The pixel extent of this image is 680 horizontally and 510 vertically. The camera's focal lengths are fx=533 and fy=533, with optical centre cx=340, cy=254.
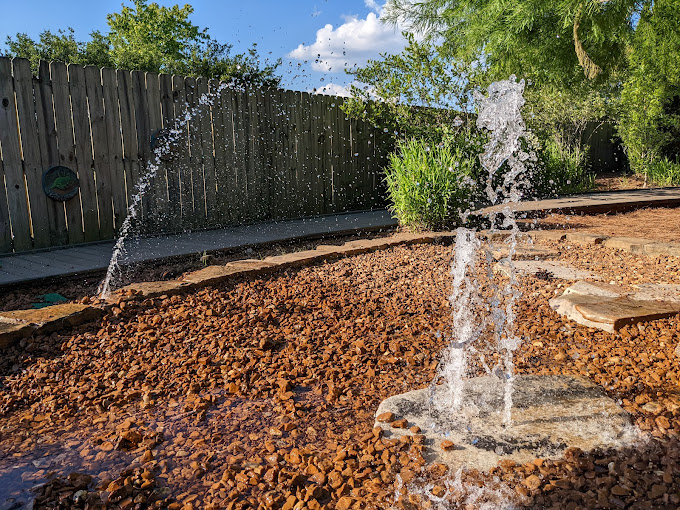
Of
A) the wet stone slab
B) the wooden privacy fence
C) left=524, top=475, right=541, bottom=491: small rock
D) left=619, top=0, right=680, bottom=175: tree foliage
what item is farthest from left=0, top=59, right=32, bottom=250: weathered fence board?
left=619, top=0, right=680, bottom=175: tree foliage

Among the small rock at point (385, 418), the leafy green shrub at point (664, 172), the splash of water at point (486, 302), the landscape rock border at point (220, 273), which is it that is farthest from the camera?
the leafy green shrub at point (664, 172)

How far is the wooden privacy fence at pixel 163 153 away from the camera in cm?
466

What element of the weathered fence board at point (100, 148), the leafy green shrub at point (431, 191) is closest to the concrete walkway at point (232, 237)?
the weathered fence board at point (100, 148)

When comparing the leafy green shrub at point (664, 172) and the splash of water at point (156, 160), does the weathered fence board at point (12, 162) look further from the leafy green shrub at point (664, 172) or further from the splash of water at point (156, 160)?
the leafy green shrub at point (664, 172)

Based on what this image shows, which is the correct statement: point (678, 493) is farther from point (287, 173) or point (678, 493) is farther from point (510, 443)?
point (287, 173)

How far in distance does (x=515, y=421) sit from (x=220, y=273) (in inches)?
84.9

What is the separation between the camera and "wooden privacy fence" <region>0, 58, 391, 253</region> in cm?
466

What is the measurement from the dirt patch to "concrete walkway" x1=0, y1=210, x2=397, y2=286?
183 cm

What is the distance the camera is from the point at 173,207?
18.7 ft

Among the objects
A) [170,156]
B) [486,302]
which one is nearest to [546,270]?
[486,302]

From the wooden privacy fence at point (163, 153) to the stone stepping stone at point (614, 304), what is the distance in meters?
4.19

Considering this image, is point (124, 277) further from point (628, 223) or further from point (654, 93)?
point (654, 93)

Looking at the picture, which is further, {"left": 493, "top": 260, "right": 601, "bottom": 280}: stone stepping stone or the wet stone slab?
{"left": 493, "top": 260, "right": 601, "bottom": 280}: stone stepping stone

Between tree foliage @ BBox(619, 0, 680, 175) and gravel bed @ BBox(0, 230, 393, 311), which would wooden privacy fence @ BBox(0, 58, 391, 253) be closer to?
gravel bed @ BBox(0, 230, 393, 311)
